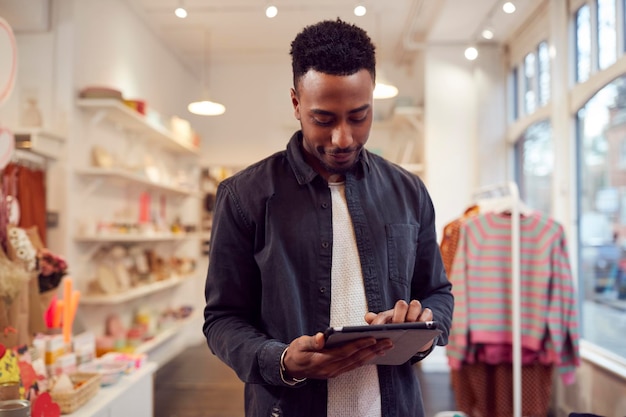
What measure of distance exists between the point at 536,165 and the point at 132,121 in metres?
3.40

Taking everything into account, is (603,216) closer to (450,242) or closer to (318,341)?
(450,242)

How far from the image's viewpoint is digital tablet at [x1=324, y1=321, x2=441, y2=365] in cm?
86

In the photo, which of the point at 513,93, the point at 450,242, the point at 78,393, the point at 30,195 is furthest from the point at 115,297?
the point at 513,93

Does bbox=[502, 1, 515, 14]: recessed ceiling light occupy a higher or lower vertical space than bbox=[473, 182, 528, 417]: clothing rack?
higher

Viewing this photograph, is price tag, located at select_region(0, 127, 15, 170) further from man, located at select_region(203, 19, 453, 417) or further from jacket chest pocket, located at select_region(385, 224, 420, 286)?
jacket chest pocket, located at select_region(385, 224, 420, 286)

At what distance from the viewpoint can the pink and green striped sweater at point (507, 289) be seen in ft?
10.1

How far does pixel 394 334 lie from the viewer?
911 mm

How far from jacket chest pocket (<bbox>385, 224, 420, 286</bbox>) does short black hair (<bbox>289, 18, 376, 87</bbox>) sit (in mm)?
319

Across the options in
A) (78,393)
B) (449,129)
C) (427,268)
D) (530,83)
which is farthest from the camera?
(449,129)

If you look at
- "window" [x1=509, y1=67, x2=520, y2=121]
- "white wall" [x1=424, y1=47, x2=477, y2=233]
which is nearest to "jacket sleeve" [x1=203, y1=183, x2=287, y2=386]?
"white wall" [x1=424, y1=47, x2=477, y2=233]

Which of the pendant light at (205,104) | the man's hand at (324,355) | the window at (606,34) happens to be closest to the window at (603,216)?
the window at (606,34)

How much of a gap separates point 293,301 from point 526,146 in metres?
4.45

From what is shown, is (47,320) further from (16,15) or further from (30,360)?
(16,15)

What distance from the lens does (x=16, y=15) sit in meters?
3.63
